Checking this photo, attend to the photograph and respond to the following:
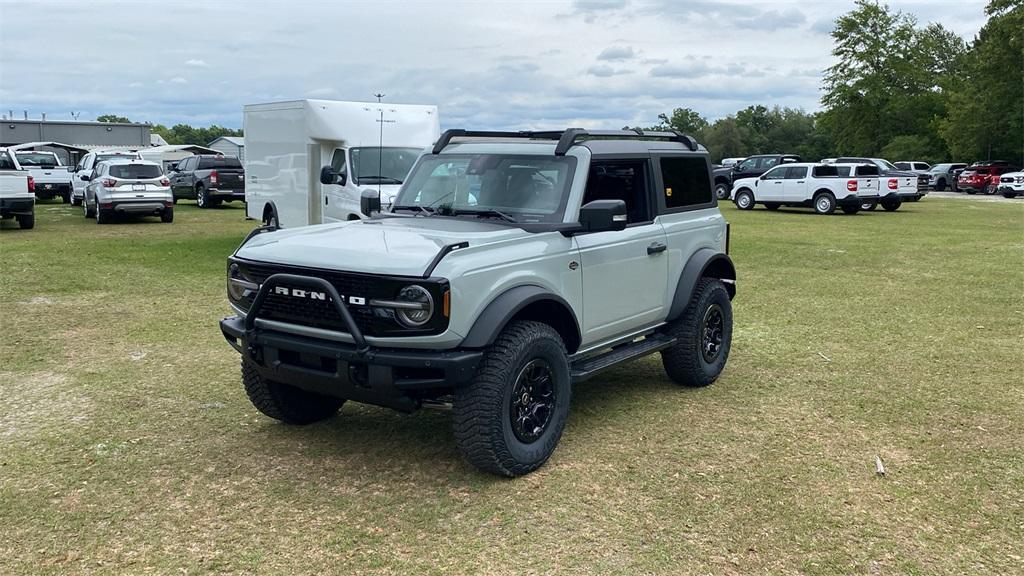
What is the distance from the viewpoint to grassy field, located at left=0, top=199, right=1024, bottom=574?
3.98 m

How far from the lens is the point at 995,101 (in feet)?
181

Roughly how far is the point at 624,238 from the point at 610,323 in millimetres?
586

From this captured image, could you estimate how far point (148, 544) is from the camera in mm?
4023

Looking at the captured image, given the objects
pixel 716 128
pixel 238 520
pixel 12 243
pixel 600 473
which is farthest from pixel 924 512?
pixel 716 128

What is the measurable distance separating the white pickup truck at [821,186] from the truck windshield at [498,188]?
22754 millimetres

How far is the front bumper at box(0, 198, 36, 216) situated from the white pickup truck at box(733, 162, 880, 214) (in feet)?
69.0

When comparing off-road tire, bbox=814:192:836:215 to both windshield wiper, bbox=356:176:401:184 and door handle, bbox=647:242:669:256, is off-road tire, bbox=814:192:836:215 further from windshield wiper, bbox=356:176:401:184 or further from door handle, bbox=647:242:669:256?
door handle, bbox=647:242:669:256

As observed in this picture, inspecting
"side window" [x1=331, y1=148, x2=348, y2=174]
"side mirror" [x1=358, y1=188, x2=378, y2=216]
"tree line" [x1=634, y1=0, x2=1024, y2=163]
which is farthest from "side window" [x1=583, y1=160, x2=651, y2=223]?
"tree line" [x1=634, y1=0, x2=1024, y2=163]

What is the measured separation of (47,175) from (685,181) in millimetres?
27276

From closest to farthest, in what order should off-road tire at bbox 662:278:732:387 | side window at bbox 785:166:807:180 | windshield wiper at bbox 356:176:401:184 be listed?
off-road tire at bbox 662:278:732:387
windshield wiper at bbox 356:176:401:184
side window at bbox 785:166:807:180

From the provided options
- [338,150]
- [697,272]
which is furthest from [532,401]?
[338,150]

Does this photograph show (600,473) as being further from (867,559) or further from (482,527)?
(867,559)

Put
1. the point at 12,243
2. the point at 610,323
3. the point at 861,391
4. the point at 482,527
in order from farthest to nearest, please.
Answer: the point at 12,243 < the point at 861,391 < the point at 610,323 < the point at 482,527

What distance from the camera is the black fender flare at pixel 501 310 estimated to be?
4.47 metres
